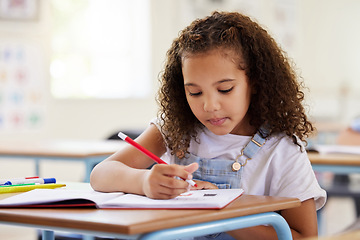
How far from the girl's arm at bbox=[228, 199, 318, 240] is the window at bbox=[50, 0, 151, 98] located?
3.68m

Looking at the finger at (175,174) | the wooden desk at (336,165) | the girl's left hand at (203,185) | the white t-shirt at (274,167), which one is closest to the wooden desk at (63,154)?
the wooden desk at (336,165)

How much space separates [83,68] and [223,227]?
419cm

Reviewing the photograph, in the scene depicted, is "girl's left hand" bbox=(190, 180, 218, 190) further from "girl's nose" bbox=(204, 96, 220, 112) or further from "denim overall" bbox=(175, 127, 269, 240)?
"girl's nose" bbox=(204, 96, 220, 112)

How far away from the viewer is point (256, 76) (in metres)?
1.45

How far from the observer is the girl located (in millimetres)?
1321

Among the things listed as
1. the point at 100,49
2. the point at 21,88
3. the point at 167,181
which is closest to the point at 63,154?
the point at 167,181

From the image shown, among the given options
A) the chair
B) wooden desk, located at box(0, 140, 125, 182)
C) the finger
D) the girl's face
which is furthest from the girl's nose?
the chair

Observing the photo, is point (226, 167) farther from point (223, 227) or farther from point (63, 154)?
point (63, 154)

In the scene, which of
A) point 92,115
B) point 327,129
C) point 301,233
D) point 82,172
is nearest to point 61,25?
point 92,115

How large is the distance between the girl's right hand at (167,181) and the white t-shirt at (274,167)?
349 mm

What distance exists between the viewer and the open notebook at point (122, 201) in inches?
41.0

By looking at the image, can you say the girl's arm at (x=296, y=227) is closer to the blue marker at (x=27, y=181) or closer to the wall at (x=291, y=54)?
the blue marker at (x=27, y=181)

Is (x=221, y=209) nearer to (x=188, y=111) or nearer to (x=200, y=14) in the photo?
(x=188, y=111)

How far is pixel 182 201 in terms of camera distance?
1080 mm
